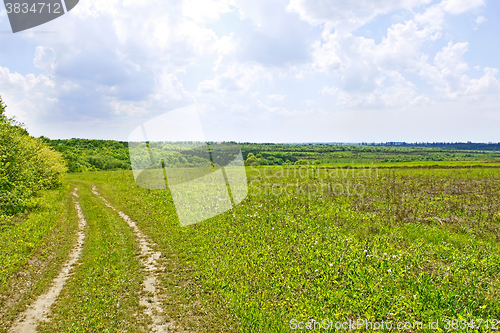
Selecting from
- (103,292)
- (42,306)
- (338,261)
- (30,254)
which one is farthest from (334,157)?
(42,306)

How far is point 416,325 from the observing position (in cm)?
454

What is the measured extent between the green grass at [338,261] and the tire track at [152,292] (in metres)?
0.53

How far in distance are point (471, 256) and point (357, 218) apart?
4.88 meters

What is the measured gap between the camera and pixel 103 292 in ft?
19.9

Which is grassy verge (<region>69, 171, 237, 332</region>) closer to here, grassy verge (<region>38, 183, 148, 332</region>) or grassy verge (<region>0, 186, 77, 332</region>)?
grassy verge (<region>38, 183, 148, 332</region>)

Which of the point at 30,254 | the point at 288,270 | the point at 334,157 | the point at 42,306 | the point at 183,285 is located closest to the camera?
the point at 42,306

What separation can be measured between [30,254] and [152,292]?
579 cm

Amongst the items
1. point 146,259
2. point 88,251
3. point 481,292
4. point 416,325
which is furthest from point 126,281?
point 481,292

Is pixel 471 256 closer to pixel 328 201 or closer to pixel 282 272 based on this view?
pixel 282 272

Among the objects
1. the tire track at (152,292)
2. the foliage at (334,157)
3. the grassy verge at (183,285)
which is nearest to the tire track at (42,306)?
the tire track at (152,292)

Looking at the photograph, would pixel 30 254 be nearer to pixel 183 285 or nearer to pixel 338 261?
pixel 183 285

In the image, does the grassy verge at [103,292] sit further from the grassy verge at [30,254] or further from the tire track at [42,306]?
the grassy verge at [30,254]

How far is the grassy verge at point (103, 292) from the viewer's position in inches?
193

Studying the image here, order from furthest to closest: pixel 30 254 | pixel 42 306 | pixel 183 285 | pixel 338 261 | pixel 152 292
Result: pixel 30 254
pixel 338 261
pixel 183 285
pixel 152 292
pixel 42 306
